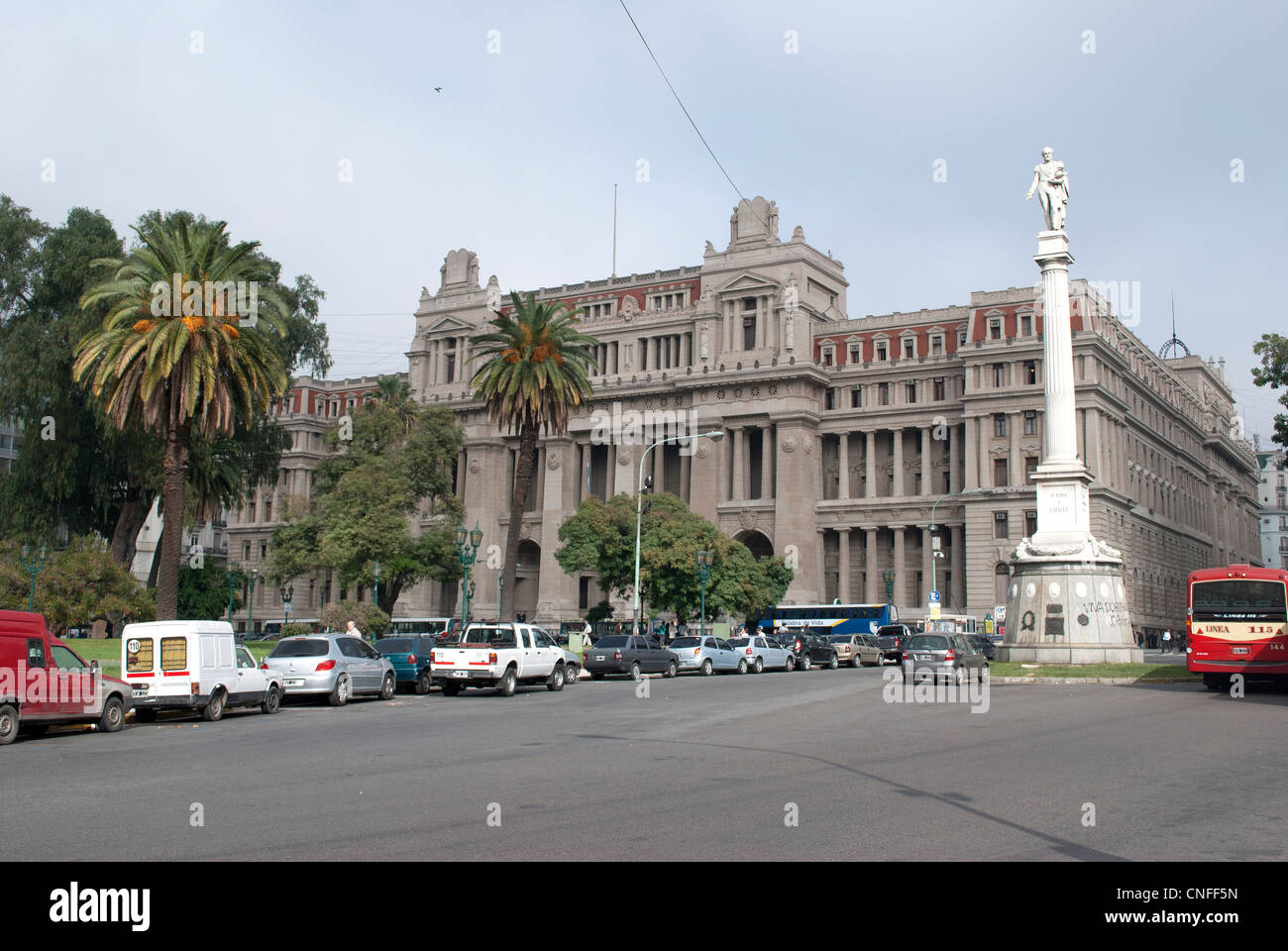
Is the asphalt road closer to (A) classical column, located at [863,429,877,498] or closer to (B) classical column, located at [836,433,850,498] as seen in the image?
(A) classical column, located at [863,429,877,498]

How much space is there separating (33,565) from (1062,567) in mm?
36158

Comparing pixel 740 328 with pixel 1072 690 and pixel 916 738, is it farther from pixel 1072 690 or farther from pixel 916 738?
pixel 916 738

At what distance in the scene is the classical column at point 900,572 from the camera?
81.8 meters

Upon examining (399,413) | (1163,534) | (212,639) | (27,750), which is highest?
(399,413)

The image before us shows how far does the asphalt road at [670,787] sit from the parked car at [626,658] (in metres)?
16.8

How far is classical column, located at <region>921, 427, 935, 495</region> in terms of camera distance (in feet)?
271

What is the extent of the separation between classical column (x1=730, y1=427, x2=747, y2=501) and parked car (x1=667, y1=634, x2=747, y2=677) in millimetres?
38837

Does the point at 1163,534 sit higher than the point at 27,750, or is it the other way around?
the point at 1163,534

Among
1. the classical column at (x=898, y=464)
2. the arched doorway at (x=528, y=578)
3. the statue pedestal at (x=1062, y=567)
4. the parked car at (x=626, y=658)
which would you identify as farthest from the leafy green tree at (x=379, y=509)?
the statue pedestal at (x=1062, y=567)

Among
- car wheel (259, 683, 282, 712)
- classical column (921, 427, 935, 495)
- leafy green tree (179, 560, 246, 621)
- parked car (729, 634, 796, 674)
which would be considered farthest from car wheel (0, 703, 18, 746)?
classical column (921, 427, 935, 495)

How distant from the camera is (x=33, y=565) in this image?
4228cm
